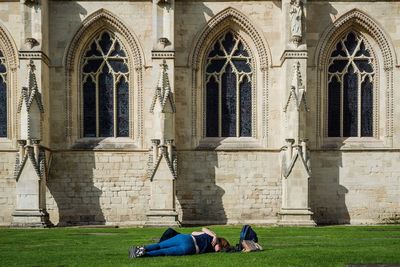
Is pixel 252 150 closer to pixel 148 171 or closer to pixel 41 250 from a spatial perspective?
pixel 148 171

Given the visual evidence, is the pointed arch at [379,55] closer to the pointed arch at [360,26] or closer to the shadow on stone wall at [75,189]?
the pointed arch at [360,26]

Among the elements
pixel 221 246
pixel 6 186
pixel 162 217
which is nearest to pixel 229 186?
pixel 162 217

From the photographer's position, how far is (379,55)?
2881 cm

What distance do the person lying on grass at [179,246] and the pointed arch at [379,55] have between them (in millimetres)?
14483

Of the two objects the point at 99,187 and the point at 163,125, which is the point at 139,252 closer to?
the point at 163,125

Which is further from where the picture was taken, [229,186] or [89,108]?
[89,108]

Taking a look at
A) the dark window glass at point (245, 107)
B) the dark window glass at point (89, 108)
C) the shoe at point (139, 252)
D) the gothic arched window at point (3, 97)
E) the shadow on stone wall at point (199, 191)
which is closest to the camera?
the shoe at point (139, 252)

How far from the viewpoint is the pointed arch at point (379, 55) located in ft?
93.4

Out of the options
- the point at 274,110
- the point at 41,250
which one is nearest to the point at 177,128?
the point at 274,110

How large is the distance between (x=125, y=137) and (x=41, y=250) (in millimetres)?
12512

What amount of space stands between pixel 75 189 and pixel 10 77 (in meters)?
5.53

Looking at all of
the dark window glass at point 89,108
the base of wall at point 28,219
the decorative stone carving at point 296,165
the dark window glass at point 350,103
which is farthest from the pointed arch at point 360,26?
the base of wall at point 28,219

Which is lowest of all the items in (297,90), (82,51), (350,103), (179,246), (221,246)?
(221,246)

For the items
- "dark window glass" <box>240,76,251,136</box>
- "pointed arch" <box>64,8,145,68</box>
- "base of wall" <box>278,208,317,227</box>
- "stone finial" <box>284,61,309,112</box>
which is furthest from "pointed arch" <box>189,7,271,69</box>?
"base of wall" <box>278,208,317,227</box>
